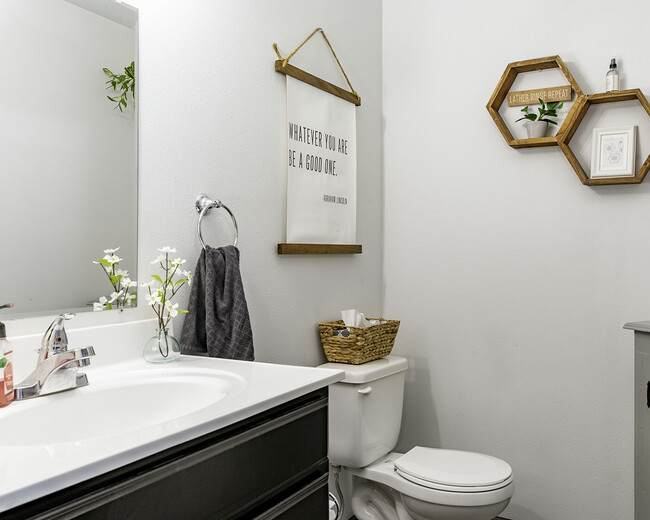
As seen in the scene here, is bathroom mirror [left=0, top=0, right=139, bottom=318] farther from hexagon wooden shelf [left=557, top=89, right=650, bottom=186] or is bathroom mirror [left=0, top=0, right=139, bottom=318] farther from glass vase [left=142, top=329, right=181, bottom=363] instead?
hexagon wooden shelf [left=557, top=89, right=650, bottom=186]

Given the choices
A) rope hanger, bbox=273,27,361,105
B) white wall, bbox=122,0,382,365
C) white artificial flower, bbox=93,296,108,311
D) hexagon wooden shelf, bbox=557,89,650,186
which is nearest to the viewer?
white artificial flower, bbox=93,296,108,311

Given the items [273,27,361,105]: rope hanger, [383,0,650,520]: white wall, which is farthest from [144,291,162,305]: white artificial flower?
[383,0,650,520]: white wall

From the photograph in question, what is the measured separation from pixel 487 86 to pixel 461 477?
59.7 inches

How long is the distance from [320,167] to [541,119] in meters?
0.87

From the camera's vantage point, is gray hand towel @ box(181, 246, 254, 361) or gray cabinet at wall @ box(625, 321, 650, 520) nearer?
gray hand towel @ box(181, 246, 254, 361)

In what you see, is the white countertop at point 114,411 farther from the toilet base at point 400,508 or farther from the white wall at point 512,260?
the white wall at point 512,260

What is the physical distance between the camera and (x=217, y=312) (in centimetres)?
154

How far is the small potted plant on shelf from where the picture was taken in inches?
86.6

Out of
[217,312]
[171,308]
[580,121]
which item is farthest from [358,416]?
[580,121]

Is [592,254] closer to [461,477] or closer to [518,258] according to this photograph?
[518,258]

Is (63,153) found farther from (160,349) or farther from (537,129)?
(537,129)

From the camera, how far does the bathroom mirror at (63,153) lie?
3.84ft

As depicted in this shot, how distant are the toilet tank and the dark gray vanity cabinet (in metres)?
0.73

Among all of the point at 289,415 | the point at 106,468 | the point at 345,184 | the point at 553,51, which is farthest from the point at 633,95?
the point at 106,468
